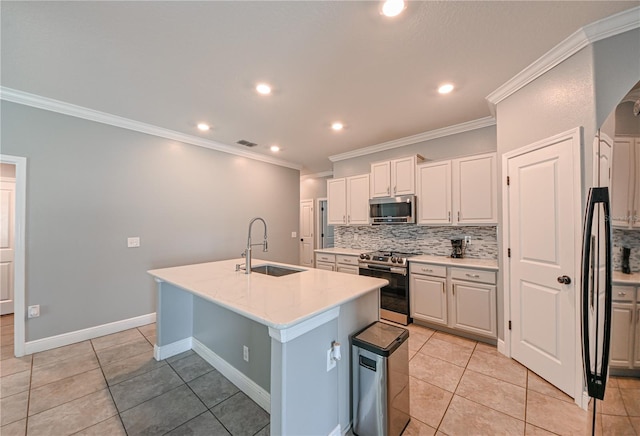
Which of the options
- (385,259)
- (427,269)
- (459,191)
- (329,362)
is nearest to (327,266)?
(385,259)

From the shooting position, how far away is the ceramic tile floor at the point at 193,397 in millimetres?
1681

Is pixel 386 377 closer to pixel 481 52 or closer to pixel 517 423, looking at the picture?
pixel 517 423

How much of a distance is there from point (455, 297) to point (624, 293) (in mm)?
2345

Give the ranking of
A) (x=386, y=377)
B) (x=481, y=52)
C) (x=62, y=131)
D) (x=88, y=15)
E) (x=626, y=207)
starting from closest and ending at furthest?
1. (x=626, y=207)
2. (x=386, y=377)
3. (x=88, y=15)
4. (x=481, y=52)
5. (x=62, y=131)

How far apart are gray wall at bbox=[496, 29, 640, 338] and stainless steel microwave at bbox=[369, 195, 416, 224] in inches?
59.6

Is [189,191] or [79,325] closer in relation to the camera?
[79,325]

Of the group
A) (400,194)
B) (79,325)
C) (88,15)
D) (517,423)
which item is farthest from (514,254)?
(79,325)

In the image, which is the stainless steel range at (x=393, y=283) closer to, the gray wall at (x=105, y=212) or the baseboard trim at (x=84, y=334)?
the gray wall at (x=105, y=212)

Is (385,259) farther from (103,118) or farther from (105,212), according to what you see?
(103,118)

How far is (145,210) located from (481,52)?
4184 mm

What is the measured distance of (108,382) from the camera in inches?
85.0

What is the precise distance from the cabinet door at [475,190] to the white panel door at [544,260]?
0.51 metres

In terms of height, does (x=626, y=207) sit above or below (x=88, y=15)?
below

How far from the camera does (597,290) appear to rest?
95 centimetres
